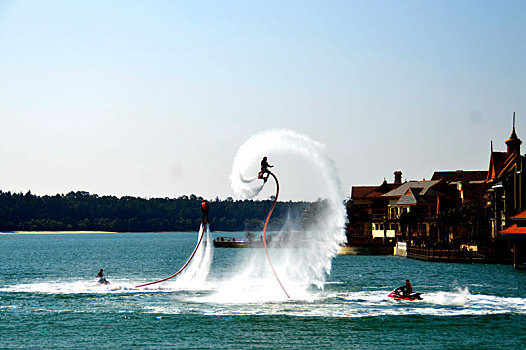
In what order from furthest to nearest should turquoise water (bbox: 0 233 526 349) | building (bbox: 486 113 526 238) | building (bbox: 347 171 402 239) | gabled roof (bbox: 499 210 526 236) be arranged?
building (bbox: 347 171 402 239), building (bbox: 486 113 526 238), gabled roof (bbox: 499 210 526 236), turquoise water (bbox: 0 233 526 349)

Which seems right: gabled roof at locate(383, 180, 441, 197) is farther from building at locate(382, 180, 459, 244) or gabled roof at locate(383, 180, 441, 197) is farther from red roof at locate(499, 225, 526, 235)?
red roof at locate(499, 225, 526, 235)

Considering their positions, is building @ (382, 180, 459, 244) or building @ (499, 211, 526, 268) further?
building @ (382, 180, 459, 244)

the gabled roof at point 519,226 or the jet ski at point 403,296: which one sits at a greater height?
the gabled roof at point 519,226

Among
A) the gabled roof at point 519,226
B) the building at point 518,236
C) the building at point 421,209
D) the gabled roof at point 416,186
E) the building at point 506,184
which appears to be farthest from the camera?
the gabled roof at point 416,186

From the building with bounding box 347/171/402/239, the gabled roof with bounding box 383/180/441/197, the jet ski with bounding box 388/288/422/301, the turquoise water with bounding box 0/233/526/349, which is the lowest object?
the turquoise water with bounding box 0/233/526/349

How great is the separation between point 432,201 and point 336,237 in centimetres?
11667

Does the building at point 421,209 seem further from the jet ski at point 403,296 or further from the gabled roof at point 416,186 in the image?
the jet ski at point 403,296

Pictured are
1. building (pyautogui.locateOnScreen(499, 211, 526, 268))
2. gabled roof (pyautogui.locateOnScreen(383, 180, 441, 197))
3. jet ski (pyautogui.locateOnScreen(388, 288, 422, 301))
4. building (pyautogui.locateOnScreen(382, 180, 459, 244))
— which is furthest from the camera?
gabled roof (pyautogui.locateOnScreen(383, 180, 441, 197))

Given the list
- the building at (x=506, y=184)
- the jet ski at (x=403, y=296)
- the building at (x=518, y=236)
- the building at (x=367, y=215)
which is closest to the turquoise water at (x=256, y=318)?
the jet ski at (x=403, y=296)

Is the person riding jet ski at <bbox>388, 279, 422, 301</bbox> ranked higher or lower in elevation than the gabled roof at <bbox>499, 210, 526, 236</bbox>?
lower

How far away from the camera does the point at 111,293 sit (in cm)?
7538

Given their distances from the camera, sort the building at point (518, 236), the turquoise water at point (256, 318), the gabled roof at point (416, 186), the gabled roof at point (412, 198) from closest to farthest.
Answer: the turquoise water at point (256, 318) → the building at point (518, 236) → the gabled roof at point (412, 198) → the gabled roof at point (416, 186)

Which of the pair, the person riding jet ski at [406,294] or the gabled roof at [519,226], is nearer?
the person riding jet ski at [406,294]

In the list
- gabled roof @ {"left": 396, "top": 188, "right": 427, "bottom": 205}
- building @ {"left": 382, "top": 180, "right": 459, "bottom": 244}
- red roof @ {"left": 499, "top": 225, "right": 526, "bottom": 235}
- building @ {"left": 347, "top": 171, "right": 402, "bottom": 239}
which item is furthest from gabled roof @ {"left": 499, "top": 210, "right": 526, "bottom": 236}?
building @ {"left": 347, "top": 171, "right": 402, "bottom": 239}
